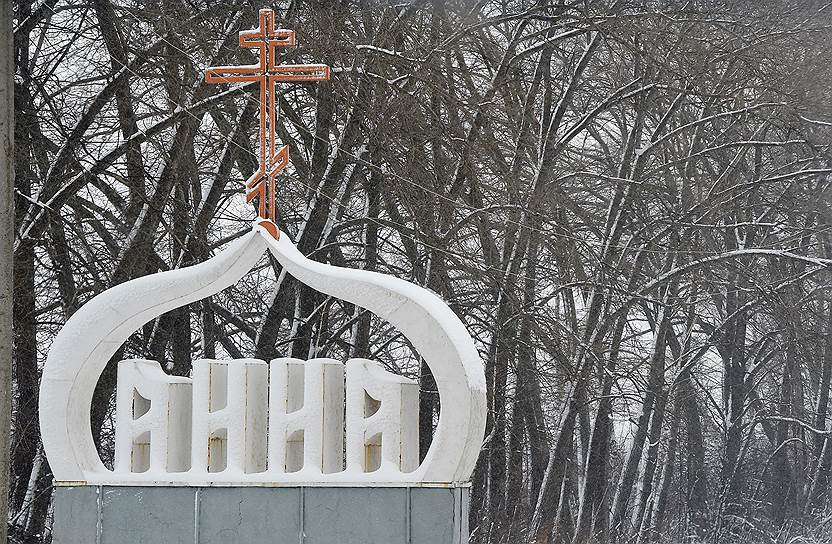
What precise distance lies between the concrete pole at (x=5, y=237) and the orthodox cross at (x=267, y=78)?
386cm

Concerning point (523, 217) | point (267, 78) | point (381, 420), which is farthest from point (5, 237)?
point (523, 217)

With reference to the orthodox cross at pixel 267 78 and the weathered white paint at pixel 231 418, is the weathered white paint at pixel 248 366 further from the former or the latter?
the orthodox cross at pixel 267 78

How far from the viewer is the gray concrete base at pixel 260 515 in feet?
16.5

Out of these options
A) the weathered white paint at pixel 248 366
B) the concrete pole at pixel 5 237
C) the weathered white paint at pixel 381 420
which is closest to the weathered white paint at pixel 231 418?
the weathered white paint at pixel 248 366

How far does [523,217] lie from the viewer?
12258 millimetres

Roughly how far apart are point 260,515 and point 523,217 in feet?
24.4

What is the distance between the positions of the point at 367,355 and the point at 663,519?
12.8 ft

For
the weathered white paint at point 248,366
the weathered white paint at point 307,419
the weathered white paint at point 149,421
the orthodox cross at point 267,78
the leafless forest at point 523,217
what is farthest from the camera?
the leafless forest at point 523,217

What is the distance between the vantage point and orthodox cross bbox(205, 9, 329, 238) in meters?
5.48

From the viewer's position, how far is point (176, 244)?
37.4 feet

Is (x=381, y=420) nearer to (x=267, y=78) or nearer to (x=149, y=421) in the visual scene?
(x=149, y=421)

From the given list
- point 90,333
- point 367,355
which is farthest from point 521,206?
point 90,333

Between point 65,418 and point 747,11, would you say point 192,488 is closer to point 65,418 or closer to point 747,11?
point 65,418

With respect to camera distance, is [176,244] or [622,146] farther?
[622,146]
